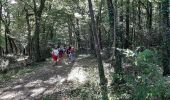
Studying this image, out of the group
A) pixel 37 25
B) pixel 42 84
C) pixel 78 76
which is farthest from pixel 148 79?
pixel 37 25

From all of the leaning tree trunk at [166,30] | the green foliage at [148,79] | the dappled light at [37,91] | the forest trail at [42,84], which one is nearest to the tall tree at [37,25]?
the forest trail at [42,84]

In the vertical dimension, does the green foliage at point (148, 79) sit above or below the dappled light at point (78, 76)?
above

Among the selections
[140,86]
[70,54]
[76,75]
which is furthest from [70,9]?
[140,86]

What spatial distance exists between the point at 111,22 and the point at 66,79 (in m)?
5.73

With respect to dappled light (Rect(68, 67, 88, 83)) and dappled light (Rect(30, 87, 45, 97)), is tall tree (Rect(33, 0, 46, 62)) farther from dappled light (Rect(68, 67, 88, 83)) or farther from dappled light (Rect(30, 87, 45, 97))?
dappled light (Rect(30, 87, 45, 97))

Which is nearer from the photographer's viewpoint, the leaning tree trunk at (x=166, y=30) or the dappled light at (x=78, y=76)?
the leaning tree trunk at (x=166, y=30)

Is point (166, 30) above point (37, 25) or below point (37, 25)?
below

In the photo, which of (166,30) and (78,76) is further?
(78,76)

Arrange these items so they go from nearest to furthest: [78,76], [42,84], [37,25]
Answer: [42,84], [78,76], [37,25]

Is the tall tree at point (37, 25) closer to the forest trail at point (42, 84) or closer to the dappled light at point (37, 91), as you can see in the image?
the forest trail at point (42, 84)

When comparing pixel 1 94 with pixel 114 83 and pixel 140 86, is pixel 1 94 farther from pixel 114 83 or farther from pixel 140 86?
pixel 140 86

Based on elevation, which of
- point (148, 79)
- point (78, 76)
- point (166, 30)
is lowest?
point (78, 76)

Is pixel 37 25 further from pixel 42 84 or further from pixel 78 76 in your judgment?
pixel 42 84

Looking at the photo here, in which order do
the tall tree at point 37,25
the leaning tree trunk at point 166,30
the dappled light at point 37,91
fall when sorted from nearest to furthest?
the leaning tree trunk at point 166,30 → the dappled light at point 37,91 → the tall tree at point 37,25
